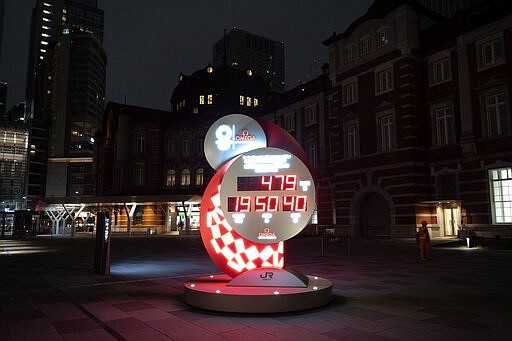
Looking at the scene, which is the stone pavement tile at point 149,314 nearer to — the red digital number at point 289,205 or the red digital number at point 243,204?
the red digital number at point 243,204

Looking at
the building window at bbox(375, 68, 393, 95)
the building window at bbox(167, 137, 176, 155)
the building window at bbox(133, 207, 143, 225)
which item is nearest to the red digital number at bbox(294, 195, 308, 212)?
the building window at bbox(375, 68, 393, 95)

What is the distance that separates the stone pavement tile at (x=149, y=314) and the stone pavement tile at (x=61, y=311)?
3.13 feet

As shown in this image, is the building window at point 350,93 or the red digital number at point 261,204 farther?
the building window at point 350,93

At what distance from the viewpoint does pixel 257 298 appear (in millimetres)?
7449

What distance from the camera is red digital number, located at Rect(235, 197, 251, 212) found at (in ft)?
29.0

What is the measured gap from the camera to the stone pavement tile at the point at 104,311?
23.9 ft

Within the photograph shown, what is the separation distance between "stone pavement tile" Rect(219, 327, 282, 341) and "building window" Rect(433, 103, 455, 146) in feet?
88.7

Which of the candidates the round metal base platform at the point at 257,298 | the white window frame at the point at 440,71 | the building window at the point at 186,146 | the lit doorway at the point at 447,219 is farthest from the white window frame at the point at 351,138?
the round metal base platform at the point at 257,298

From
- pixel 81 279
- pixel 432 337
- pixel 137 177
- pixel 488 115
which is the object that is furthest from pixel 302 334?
pixel 137 177

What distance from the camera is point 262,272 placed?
27.9 feet

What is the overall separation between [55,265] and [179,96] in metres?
56.8

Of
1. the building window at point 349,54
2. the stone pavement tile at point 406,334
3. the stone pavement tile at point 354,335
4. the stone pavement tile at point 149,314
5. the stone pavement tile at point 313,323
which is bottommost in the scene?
the stone pavement tile at point 149,314

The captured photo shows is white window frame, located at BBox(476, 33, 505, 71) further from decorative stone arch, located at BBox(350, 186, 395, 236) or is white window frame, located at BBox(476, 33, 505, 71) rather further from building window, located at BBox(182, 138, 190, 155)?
building window, located at BBox(182, 138, 190, 155)

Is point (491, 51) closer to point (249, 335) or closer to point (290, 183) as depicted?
point (290, 183)
